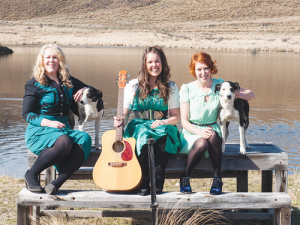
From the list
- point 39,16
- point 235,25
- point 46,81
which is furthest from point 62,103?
point 39,16

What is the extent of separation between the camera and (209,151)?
392cm

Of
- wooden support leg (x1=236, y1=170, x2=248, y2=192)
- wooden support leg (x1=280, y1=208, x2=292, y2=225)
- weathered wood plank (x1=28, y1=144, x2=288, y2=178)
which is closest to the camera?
wooden support leg (x1=280, y1=208, x2=292, y2=225)

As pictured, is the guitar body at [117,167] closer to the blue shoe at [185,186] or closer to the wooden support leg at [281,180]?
the blue shoe at [185,186]

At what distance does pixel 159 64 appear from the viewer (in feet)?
14.0

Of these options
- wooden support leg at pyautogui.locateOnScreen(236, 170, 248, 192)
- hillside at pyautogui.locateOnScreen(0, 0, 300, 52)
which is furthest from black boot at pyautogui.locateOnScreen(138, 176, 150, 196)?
hillside at pyautogui.locateOnScreen(0, 0, 300, 52)

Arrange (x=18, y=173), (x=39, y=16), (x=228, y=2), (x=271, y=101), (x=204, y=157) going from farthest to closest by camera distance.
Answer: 1. (x=39, y=16)
2. (x=228, y=2)
3. (x=271, y=101)
4. (x=18, y=173)
5. (x=204, y=157)

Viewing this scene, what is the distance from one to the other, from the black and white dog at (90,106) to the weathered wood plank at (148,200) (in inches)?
31.9

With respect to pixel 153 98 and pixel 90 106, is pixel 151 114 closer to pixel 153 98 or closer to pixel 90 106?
pixel 153 98

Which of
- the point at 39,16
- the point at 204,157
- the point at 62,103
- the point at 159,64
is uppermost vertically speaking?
the point at 39,16

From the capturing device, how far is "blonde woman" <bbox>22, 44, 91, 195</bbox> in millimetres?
3713

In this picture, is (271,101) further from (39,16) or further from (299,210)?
(39,16)

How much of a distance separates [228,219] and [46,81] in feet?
7.90

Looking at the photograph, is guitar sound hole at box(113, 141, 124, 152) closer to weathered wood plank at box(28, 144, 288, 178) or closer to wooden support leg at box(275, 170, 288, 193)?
weathered wood plank at box(28, 144, 288, 178)

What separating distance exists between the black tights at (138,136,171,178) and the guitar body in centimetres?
9
